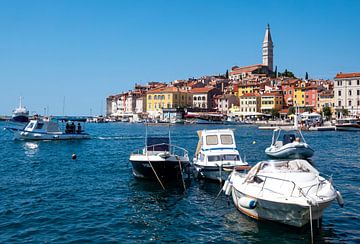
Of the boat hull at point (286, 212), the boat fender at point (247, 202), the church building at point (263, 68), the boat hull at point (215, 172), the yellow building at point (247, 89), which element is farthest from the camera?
the church building at point (263, 68)

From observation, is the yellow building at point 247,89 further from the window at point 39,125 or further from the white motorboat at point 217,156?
the white motorboat at point 217,156

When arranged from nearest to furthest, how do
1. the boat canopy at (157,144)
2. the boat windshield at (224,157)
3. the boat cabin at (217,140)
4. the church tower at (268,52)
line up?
the boat windshield at (224,157), the boat cabin at (217,140), the boat canopy at (157,144), the church tower at (268,52)

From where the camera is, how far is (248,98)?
121 meters

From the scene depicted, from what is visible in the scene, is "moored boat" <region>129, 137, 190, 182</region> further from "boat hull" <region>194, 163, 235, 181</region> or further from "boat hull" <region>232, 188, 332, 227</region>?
"boat hull" <region>232, 188, 332, 227</region>

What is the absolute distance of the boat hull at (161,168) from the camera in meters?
19.5

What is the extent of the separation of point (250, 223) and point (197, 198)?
14.2 feet

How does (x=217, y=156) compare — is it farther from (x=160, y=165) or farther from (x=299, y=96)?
(x=299, y=96)

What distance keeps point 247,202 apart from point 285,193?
134cm

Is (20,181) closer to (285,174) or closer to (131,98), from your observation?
(285,174)

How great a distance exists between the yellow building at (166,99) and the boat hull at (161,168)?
112 metres

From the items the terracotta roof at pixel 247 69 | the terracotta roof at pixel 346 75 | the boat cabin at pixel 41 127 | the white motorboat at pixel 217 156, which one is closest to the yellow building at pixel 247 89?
the terracotta roof at pixel 247 69

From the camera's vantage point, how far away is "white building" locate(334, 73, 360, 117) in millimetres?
→ 90812

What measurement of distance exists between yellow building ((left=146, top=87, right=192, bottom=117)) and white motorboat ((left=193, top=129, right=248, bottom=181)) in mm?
110844

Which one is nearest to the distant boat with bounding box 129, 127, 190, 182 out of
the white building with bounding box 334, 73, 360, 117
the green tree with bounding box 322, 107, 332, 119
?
the white building with bounding box 334, 73, 360, 117
